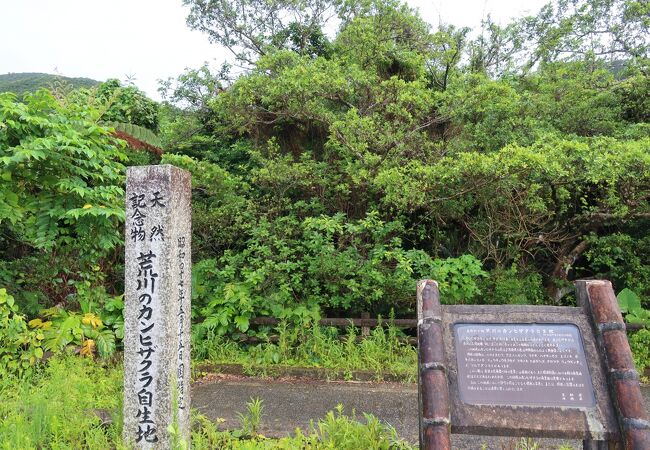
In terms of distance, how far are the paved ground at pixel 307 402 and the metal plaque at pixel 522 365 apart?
136 centimetres

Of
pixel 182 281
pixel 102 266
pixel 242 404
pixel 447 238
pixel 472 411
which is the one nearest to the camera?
pixel 472 411

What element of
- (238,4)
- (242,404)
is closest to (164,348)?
(242,404)

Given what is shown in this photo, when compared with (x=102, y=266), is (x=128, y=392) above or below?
below

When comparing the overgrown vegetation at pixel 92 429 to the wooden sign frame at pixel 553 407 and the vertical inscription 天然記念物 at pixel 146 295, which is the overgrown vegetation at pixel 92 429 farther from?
the wooden sign frame at pixel 553 407

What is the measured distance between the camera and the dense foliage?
5.20m

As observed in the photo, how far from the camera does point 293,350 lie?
236 inches

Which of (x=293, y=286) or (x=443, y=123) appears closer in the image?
(x=293, y=286)

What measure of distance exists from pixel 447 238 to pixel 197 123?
5.63m

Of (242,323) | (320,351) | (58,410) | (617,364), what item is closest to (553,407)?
(617,364)

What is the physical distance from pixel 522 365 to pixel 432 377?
2.00 ft

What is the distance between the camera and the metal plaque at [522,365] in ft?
7.85

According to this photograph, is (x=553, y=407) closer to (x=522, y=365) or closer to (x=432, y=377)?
(x=522, y=365)

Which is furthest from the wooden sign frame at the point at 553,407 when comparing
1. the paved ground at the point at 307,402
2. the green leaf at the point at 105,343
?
the green leaf at the point at 105,343

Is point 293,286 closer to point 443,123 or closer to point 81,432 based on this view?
point 81,432
